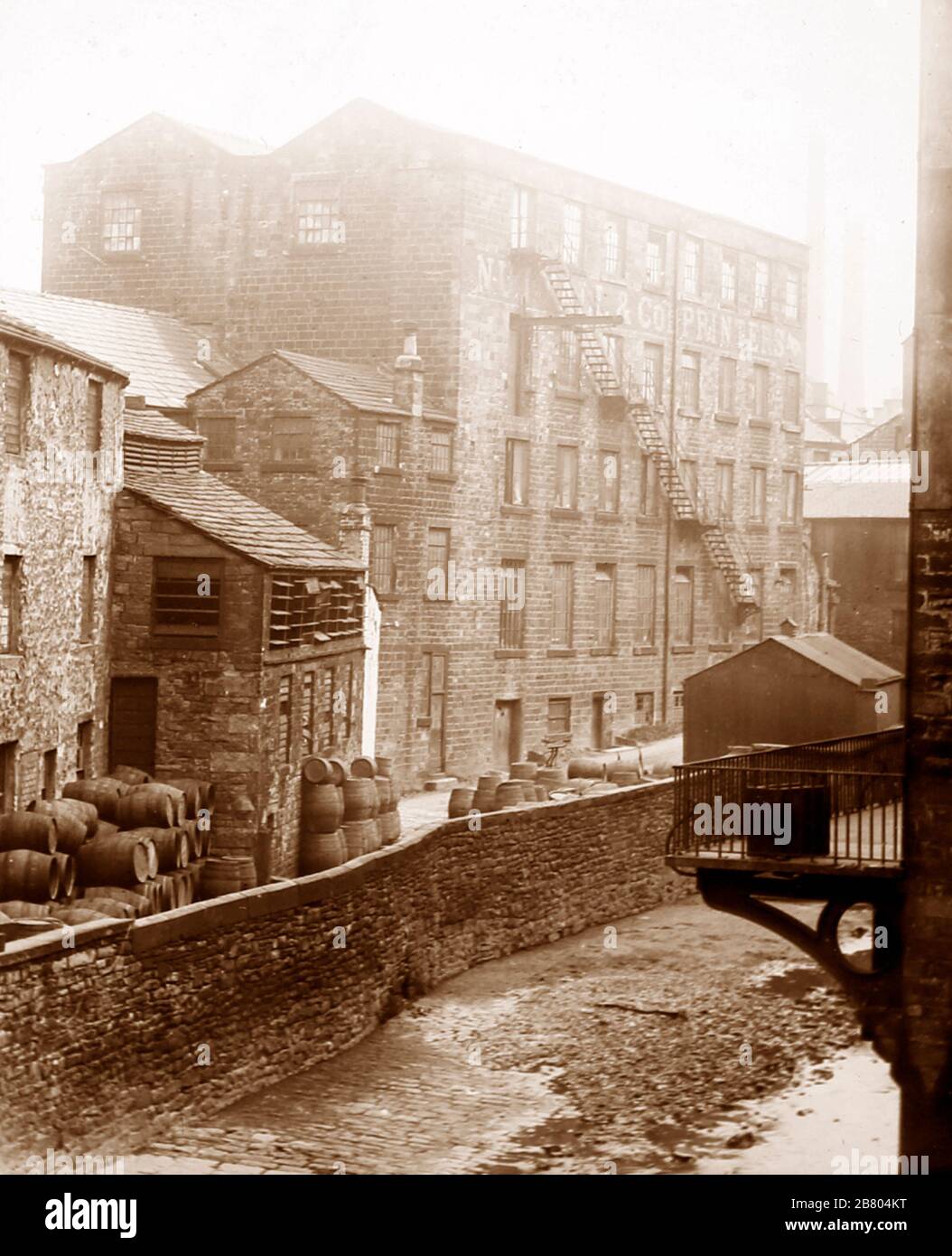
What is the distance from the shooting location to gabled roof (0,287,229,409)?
30.1 metres

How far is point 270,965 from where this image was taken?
59.4 feet

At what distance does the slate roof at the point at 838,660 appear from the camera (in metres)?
28.1

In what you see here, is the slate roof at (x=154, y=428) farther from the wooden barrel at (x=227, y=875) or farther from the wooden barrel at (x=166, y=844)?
the wooden barrel at (x=166, y=844)

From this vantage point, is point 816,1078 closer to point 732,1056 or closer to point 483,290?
point 732,1056

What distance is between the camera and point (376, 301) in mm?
33344

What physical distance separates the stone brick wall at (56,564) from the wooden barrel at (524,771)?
10246 mm

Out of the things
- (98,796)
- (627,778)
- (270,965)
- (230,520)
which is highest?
(230,520)

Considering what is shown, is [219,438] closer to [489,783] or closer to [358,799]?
[489,783]

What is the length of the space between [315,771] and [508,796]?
4.39m

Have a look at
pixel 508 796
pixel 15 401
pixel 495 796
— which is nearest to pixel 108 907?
pixel 15 401

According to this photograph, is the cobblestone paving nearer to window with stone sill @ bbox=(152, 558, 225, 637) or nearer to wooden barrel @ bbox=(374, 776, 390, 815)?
wooden barrel @ bbox=(374, 776, 390, 815)
